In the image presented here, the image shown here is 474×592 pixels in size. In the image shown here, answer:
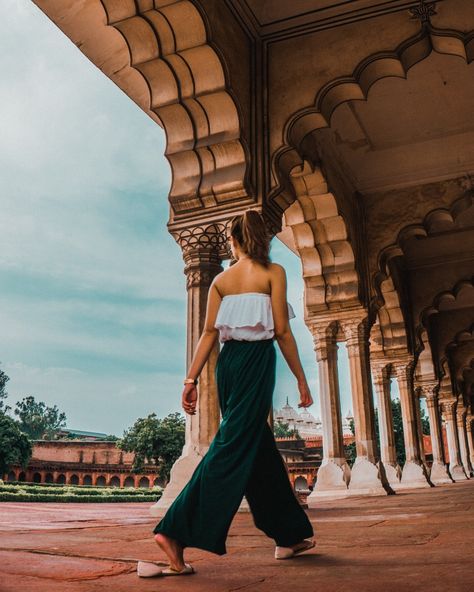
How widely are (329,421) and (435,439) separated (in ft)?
26.7

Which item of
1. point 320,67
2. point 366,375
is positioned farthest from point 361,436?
point 320,67

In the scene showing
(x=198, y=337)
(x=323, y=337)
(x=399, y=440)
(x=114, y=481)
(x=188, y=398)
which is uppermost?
(x=323, y=337)

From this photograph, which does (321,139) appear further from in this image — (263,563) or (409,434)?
(263,563)

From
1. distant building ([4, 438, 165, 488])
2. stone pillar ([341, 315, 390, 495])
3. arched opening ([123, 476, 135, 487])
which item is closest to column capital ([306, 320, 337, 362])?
stone pillar ([341, 315, 390, 495])

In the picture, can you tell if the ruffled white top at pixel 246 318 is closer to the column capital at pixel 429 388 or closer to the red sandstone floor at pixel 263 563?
the red sandstone floor at pixel 263 563

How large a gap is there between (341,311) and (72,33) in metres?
5.77

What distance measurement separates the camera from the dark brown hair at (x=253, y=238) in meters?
2.35

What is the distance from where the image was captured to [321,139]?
893 centimetres

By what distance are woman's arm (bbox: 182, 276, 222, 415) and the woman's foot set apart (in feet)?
1.58

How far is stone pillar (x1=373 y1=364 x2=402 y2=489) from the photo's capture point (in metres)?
11.4

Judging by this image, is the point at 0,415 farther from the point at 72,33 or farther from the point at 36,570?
the point at 36,570

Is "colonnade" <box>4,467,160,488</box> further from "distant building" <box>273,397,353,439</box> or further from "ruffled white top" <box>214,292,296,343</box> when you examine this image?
"ruffled white top" <box>214,292,296,343</box>

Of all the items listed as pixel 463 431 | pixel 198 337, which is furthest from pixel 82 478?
pixel 198 337

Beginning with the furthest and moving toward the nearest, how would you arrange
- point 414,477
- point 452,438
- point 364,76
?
1. point 452,438
2. point 414,477
3. point 364,76
